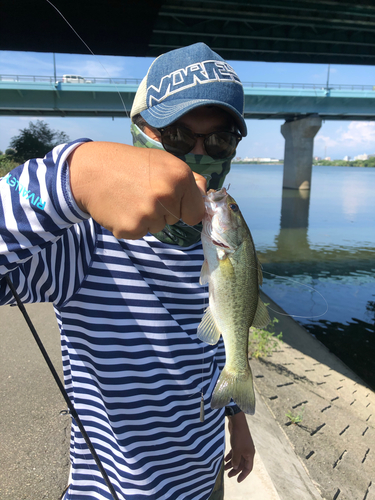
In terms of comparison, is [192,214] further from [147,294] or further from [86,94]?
[86,94]

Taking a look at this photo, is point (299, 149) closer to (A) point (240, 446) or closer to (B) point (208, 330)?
(A) point (240, 446)

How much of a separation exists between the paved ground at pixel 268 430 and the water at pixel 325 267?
4.15 ft

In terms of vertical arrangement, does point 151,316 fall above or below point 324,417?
above

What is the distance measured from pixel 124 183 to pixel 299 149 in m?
41.5

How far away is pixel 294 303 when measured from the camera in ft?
36.6

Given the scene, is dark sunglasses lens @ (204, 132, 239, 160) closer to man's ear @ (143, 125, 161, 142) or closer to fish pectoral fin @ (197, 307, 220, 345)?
man's ear @ (143, 125, 161, 142)

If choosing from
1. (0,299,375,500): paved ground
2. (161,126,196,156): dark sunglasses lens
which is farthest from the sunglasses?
(0,299,375,500): paved ground

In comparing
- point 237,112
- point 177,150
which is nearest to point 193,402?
point 177,150

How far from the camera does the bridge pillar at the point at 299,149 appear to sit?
3660 centimetres

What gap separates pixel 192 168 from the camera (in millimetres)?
1790

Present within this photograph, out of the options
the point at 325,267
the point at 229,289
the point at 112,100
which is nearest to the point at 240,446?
the point at 229,289

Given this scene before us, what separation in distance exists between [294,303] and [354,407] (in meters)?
5.49

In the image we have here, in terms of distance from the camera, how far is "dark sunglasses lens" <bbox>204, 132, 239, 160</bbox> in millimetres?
1702

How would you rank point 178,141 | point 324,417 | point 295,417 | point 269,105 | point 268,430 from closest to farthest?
point 178,141
point 268,430
point 295,417
point 324,417
point 269,105
